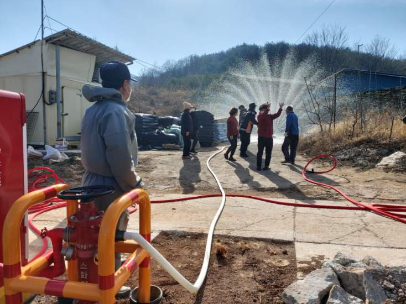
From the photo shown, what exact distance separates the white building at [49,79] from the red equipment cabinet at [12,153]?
8.76 m

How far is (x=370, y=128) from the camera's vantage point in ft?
36.4

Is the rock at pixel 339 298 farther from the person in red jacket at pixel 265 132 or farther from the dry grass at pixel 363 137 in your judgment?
the dry grass at pixel 363 137

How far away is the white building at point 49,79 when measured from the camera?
35.6 ft

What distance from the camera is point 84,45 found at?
11703 millimetres

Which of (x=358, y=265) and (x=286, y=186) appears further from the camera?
(x=286, y=186)

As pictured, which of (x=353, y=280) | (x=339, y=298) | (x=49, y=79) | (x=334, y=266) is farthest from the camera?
(x=49, y=79)

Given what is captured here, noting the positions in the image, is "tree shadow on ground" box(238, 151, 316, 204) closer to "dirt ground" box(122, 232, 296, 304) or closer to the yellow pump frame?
"dirt ground" box(122, 232, 296, 304)

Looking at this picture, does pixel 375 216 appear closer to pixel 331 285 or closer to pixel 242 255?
pixel 242 255

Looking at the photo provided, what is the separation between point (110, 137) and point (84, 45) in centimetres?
1066

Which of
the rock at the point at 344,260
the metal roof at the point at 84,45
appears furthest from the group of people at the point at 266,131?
the rock at the point at 344,260

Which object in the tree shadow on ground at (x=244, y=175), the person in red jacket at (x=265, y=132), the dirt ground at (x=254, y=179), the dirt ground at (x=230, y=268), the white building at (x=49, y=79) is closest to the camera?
the dirt ground at (x=230, y=268)

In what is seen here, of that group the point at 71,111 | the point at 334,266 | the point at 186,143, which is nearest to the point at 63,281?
the point at 334,266

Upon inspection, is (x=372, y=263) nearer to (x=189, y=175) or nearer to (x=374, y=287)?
(x=374, y=287)

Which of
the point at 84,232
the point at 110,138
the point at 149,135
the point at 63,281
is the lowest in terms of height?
the point at 63,281
